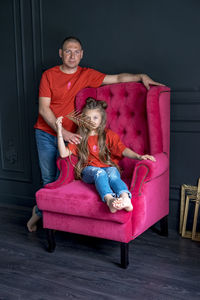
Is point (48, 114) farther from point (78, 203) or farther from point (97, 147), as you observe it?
point (78, 203)

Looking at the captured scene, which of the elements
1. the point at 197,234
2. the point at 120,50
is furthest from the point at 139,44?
the point at 197,234

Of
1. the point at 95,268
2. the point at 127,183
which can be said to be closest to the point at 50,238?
the point at 95,268

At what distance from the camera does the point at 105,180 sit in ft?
7.02

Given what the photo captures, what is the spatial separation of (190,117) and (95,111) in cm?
80

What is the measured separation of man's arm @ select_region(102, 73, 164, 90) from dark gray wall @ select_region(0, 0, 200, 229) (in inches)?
6.8

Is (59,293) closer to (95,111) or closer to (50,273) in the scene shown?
(50,273)

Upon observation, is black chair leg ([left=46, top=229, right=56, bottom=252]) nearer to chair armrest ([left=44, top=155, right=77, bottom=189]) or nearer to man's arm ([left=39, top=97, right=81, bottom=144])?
chair armrest ([left=44, top=155, right=77, bottom=189])

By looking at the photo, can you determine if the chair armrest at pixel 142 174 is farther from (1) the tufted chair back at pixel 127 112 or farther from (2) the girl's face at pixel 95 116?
(2) the girl's face at pixel 95 116

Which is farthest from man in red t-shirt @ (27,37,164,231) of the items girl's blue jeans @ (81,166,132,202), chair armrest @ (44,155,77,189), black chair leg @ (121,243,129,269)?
black chair leg @ (121,243,129,269)

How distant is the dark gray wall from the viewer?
8.43 feet

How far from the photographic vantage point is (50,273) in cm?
207

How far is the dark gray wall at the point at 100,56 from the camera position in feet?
8.43

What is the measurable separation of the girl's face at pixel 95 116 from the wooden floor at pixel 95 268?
3.10 ft

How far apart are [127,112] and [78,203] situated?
0.91m
